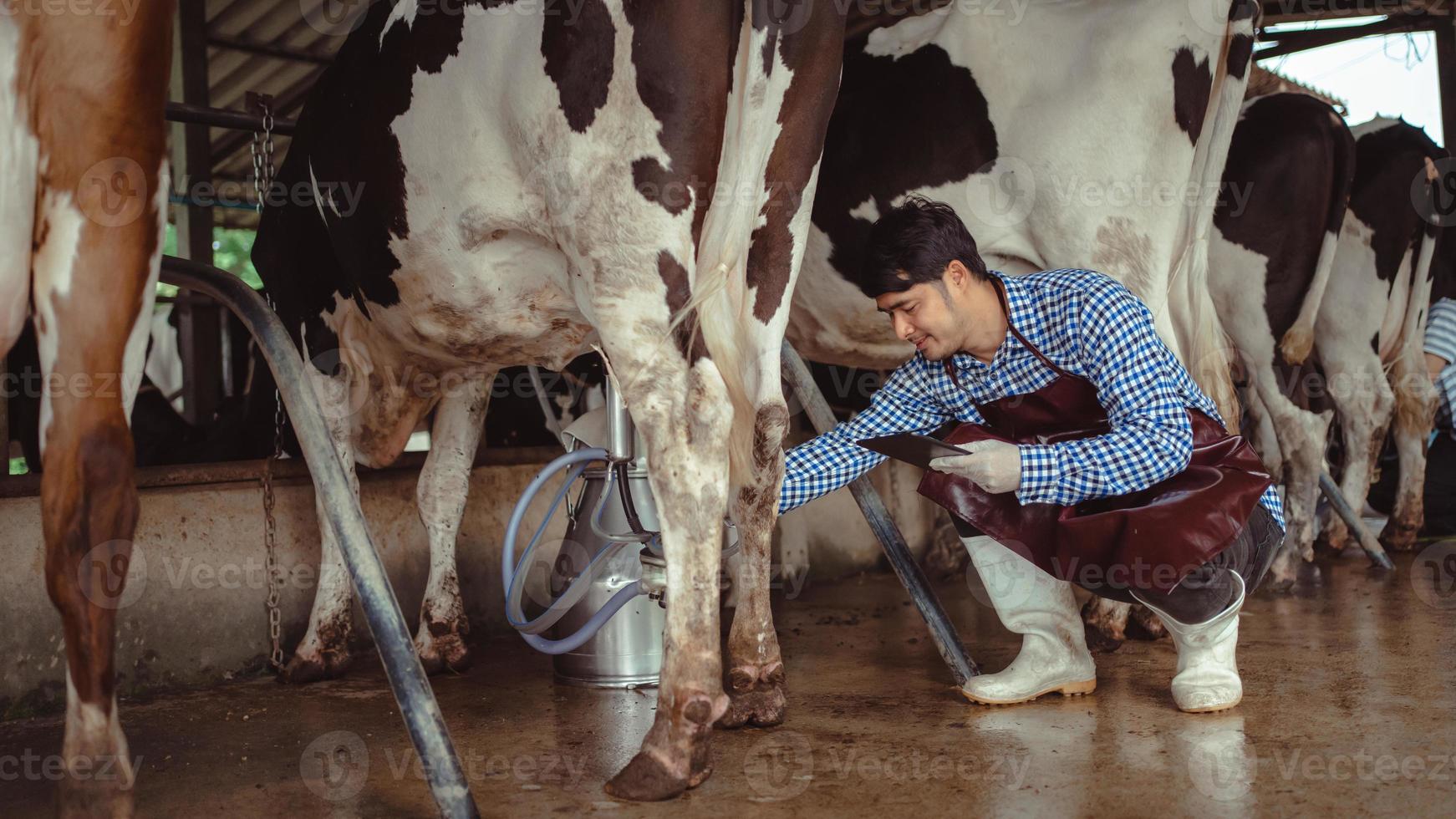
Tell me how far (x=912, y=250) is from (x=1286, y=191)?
3.02 m

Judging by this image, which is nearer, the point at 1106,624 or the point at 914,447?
the point at 914,447

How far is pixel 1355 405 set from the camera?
5652 mm

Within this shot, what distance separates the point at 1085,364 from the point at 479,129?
1.41m

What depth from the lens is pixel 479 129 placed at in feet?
8.77

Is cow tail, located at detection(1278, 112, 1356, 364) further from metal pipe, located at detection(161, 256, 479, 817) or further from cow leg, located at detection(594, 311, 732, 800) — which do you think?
metal pipe, located at detection(161, 256, 479, 817)

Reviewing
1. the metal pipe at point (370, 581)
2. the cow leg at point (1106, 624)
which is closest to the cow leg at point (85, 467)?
the metal pipe at point (370, 581)

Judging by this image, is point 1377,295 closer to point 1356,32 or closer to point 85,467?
point 1356,32

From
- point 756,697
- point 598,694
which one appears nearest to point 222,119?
point 598,694

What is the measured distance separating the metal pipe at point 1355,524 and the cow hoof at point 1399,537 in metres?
0.56

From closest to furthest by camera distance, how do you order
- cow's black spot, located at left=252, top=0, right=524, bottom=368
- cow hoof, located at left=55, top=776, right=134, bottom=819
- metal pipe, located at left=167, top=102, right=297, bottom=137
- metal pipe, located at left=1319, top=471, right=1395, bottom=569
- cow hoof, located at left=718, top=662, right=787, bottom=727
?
1. cow hoof, located at left=55, top=776, right=134, bottom=819
2. cow hoof, located at left=718, top=662, right=787, bottom=727
3. cow's black spot, located at left=252, top=0, right=524, bottom=368
4. metal pipe, located at left=167, top=102, right=297, bottom=137
5. metal pipe, located at left=1319, top=471, right=1395, bottom=569

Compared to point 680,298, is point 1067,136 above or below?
above

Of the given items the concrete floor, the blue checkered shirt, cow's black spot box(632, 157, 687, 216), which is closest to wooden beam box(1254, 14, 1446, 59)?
the concrete floor

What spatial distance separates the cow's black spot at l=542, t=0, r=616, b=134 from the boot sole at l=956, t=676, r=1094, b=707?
154 cm

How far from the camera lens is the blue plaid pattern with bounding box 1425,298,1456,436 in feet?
19.8
